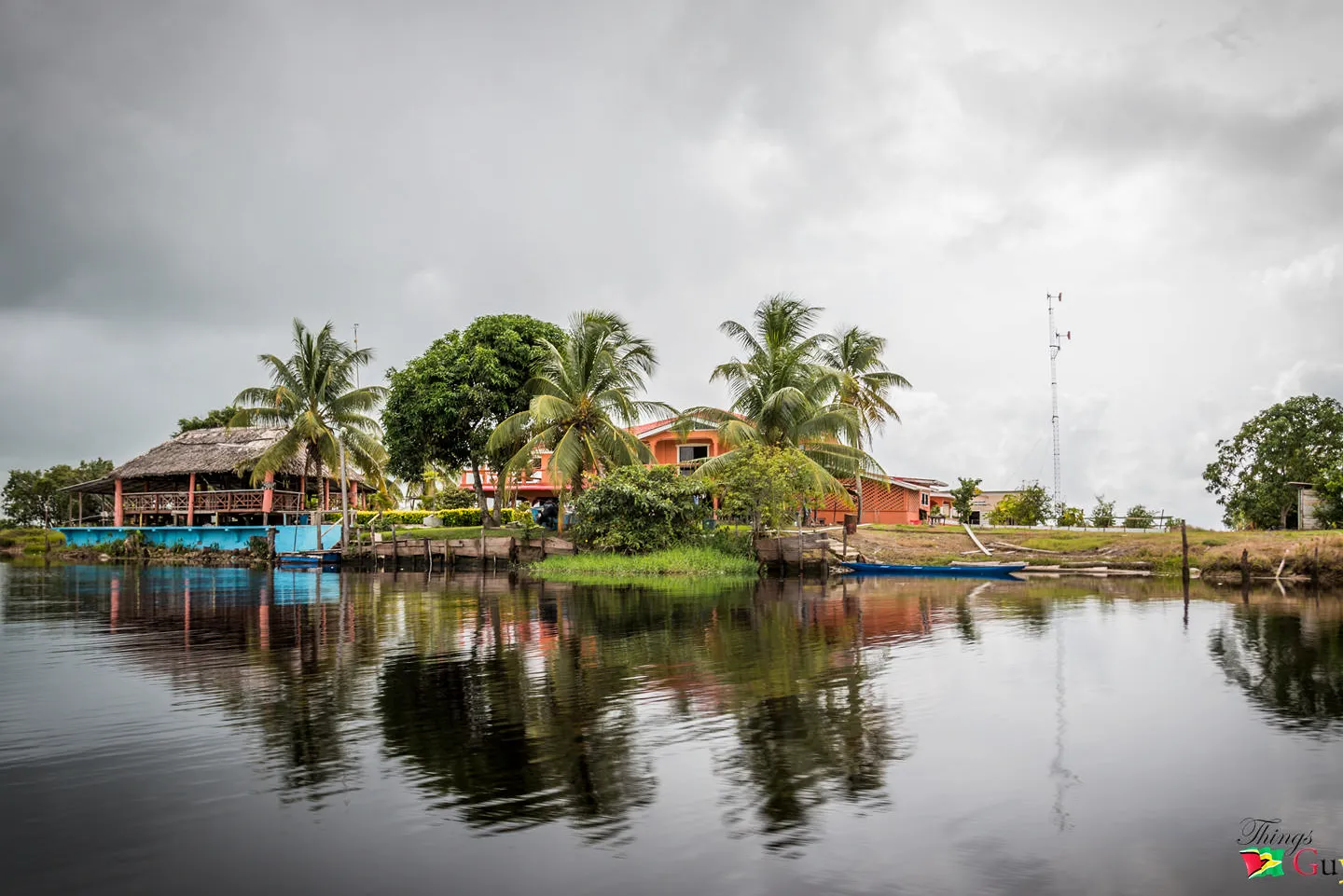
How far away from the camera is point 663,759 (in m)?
8.28

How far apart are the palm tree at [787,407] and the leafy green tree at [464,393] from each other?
8.57 m

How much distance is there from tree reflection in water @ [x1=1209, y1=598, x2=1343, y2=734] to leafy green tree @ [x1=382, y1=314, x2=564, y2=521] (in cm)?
2678

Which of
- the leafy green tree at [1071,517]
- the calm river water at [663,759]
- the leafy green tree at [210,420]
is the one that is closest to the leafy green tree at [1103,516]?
the leafy green tree at [1071,517]

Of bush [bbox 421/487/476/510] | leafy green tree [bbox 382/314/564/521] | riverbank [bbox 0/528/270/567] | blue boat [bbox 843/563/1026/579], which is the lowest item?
blue boat [bbox 843/563/1026/579]

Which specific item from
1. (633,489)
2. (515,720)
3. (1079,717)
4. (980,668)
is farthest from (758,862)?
(633,489)

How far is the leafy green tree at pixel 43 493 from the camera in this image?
65.0m

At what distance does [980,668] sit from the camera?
13.1 m

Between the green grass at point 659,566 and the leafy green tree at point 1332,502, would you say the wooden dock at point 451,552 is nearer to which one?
the green grass at point 659,566

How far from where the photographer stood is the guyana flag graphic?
6.03 m

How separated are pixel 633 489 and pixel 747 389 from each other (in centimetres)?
618

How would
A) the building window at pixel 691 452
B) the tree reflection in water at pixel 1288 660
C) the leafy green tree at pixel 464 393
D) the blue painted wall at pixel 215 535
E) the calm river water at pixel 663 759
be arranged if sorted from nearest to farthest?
the calm river water at pixel 663 759 → the tree reflection in water at pixel 1288 660 → the leafy green tree at pixel 464 393 → the building window at pixel 691 452 → the blue painted wall at pixel 215 535

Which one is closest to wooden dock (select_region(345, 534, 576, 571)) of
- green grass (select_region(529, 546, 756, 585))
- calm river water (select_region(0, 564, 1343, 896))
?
green grass (select_region(529, 546, 756, 585))

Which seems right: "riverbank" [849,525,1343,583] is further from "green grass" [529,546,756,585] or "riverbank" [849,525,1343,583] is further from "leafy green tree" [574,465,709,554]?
"leafy green tree" [574,465,709,554]

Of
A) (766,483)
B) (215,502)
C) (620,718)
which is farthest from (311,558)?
(620,718)
